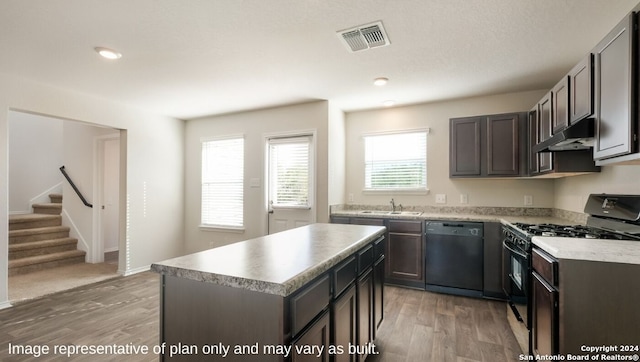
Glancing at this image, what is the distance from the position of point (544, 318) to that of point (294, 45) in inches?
107

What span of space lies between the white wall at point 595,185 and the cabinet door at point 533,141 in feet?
1.34

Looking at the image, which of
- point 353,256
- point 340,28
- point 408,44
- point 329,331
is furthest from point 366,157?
point 329,331

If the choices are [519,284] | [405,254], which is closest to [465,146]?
[405,254]

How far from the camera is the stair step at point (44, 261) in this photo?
4289 mm

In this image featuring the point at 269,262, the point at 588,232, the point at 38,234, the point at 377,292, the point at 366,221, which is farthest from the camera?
the point at 38,234

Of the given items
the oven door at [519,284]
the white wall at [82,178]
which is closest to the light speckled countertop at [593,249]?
the oven door at [519,284]

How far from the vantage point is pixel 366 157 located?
185 inches

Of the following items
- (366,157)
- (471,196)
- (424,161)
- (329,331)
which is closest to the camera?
(329,331)

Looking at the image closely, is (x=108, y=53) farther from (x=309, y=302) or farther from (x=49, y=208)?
(x=49, y=208)

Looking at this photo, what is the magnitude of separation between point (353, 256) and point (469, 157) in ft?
8.79

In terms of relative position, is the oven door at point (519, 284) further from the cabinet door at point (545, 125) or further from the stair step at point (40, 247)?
the stair step at point (40, 247)

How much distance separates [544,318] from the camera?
71.2 inches

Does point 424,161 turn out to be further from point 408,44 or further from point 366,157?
point 408,44

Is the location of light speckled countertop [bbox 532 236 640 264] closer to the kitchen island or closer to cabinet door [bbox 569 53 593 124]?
cabinet door [bbox 569 53 593 124]
